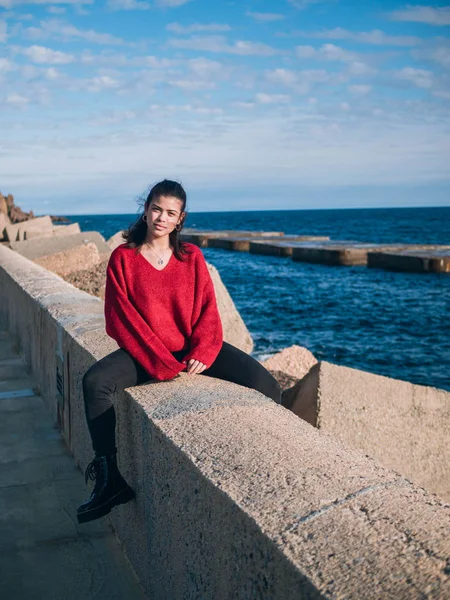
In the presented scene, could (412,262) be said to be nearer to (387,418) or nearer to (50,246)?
(50,246)

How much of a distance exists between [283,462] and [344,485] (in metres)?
0.19

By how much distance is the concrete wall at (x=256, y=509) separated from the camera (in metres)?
1.28

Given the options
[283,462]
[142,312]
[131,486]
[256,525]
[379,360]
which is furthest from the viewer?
[379,360]

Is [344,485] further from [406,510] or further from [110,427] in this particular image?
[110,427]

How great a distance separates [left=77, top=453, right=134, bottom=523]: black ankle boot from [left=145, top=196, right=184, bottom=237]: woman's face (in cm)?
95

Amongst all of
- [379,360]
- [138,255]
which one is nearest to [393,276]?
[379,360]

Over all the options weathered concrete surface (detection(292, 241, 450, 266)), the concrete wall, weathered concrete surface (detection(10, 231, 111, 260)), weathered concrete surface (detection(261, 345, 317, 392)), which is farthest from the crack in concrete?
weathered concrete surface (detection(292, 241, 450, 266))

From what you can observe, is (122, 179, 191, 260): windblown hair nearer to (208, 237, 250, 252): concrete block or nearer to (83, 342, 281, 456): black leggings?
(83, 342, 281, 456): black leggings

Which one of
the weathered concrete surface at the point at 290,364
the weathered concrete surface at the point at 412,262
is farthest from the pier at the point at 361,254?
the weathered concrete surface at the point at 290,364

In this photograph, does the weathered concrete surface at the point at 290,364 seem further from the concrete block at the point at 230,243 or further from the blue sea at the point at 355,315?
the concrete block at the point at 230,243

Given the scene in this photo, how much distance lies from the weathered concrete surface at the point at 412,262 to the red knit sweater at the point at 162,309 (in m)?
27.0

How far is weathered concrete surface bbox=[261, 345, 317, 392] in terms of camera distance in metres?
7.60

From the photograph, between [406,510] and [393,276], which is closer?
[406,510]

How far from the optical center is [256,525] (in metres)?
1.45
